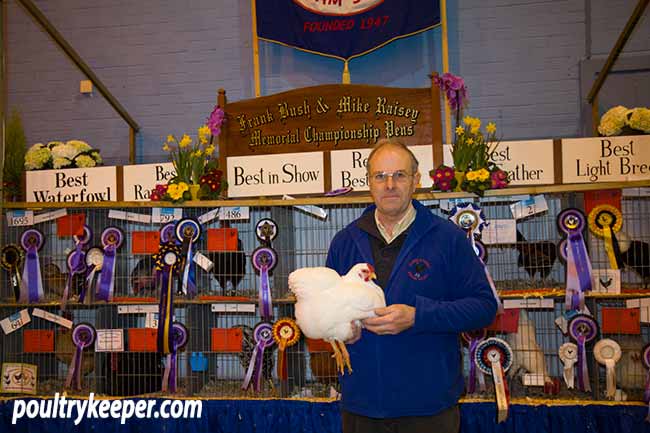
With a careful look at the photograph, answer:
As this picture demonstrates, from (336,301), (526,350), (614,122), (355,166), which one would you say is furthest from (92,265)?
(614,122)

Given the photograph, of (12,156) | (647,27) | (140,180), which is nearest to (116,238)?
(140,180)

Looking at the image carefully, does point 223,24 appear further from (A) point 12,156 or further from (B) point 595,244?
(B) point 595,244

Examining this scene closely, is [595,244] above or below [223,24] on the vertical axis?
below

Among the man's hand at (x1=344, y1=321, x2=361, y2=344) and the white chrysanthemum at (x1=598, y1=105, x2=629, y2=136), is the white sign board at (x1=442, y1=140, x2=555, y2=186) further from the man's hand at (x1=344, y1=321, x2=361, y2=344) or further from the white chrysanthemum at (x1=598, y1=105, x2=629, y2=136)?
the man's hand at (x1=344, y1=321, x2=361, y2=344)

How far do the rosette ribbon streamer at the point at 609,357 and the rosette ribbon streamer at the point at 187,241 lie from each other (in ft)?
8.22

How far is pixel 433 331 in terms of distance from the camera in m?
1.69

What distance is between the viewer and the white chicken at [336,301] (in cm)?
174

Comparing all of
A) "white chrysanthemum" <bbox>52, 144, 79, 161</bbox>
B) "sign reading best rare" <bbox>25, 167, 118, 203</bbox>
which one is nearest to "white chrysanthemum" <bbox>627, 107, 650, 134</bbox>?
"sign reading best rare" <bbox>25, 167, 118, 203</bbox>

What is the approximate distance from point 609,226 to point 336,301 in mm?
2154

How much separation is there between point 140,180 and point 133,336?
3.58 feet

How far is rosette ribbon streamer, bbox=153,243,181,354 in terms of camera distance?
3.37m

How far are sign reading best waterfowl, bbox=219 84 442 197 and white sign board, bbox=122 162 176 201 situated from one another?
48 cm

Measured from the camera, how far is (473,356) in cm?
327

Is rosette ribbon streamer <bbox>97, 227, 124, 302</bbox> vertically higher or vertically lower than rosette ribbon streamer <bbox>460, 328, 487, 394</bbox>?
higher
